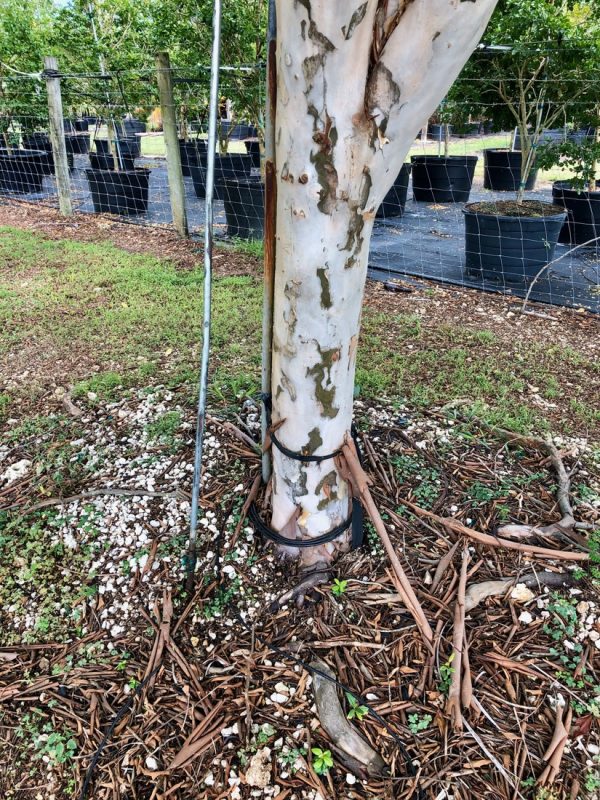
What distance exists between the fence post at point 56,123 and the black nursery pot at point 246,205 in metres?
2.20

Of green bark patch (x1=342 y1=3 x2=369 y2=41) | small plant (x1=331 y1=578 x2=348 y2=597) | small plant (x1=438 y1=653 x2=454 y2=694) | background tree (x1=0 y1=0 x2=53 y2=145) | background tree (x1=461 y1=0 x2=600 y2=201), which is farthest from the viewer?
background tree (x1=0 y1=0 x2=53 y2=145)

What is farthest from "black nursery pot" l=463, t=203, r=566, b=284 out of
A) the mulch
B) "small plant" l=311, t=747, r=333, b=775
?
"small plant" l=311, t=747, r=333, b=775

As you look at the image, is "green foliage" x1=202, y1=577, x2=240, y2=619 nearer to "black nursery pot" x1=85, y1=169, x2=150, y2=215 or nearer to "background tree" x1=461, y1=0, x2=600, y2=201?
"background tree" x1=461, y1=0, x2=600, y2=201

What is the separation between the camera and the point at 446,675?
5.04 feet

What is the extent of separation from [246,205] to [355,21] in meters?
4.85

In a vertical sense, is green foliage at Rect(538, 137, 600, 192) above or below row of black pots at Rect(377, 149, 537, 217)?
above

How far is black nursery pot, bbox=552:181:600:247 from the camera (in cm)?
579

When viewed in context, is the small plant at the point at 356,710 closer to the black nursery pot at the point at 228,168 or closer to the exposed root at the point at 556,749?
the exposed root at the point at 556,749

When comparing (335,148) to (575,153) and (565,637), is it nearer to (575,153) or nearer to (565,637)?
(565,637)

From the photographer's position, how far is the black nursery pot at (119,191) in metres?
7.25

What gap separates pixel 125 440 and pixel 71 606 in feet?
2.75

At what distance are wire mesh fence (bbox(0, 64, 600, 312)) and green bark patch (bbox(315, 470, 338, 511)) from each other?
2606mm

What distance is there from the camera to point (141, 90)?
8164 millimetres

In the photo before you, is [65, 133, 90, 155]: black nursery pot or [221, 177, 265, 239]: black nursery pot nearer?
[221, 177, 265, 239]: black nursery pot
